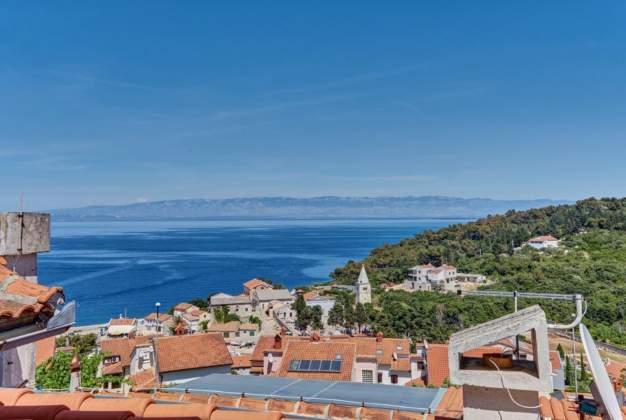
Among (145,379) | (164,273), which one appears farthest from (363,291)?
(164,273)

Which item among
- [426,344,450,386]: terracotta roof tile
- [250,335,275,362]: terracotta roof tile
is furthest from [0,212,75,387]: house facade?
[250,335,275,362]: terracotta roof tile

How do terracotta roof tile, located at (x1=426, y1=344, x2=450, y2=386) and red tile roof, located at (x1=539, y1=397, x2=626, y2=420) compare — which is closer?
red tile roof, located at (x1=539, y1=397, x2=626, y2=420)

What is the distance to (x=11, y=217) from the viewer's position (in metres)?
3.73

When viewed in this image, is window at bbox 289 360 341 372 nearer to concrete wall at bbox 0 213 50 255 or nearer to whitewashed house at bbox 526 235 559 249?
concrete wall at bbox 0 213 50 255

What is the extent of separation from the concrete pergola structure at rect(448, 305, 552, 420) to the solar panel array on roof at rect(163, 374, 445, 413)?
30.8 inches

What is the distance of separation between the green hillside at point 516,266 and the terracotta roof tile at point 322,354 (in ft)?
90.6

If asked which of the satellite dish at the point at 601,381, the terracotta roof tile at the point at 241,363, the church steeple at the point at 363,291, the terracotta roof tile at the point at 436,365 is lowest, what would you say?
the church steeple at the point at 363,291

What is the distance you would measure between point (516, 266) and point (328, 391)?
7034 centimetres

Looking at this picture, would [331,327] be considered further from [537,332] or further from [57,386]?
[537,332]

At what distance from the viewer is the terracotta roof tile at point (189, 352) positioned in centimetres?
1545

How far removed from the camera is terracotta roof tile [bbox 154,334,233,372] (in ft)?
50.7

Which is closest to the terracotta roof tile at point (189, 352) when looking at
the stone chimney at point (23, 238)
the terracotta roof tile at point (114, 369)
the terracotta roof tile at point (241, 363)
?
the terracotta roof tile at point (114, 369)

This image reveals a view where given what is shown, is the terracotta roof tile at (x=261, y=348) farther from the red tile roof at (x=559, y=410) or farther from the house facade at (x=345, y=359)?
the red tile roof at (x=559, y=410)

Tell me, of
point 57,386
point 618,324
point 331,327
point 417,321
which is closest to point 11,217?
point 57,386
